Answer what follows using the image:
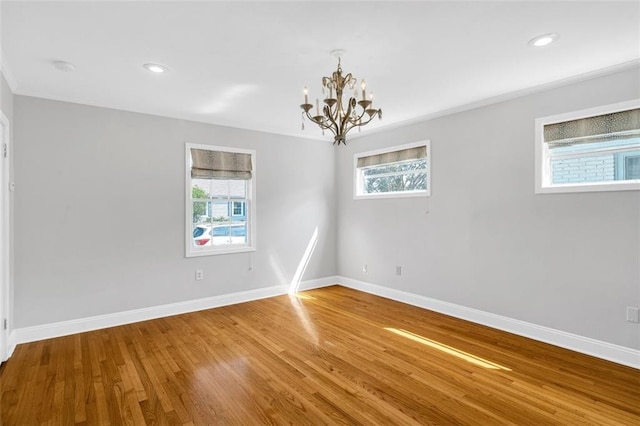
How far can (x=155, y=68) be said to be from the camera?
9.64 ft

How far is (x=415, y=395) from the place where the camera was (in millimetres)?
2441

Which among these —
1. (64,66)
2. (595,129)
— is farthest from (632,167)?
(64,66)

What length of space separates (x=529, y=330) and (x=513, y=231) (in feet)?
3.47

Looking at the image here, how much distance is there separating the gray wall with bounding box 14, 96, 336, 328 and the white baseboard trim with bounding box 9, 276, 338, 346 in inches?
2.6

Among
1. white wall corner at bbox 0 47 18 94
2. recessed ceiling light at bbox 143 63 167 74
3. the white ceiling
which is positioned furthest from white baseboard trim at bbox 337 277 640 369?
white wall corner at bbox 0 47 18 94

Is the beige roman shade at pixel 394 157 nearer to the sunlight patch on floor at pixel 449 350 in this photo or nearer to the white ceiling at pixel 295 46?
the white ceiling at pixel 295 46

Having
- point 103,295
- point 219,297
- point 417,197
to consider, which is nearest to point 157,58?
point 103,295

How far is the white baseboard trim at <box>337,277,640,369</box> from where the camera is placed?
2.95 metres

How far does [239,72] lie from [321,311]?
307 centimetres

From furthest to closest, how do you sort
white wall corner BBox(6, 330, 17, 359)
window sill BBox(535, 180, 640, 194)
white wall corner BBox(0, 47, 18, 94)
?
1. white wall corner BBox(6, 330, 17, 359)
2. window sill BBox(535, 180, 640, 194)
3. white wall corner BBox(0, 47, 18, 94)

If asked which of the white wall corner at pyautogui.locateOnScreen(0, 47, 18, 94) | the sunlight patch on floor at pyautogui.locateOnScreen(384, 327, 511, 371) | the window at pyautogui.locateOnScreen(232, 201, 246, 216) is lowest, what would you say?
the sunlight patch on floor at pyautogui.locateOnScreen(384, 327, 511, 371)

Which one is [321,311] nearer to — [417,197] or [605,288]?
[417,197]

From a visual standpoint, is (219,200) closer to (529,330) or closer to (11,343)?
(11,343)

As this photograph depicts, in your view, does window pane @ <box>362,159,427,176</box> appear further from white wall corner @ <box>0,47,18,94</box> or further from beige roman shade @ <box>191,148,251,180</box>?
white wall corner @ <box>0,47,18,94</box>
